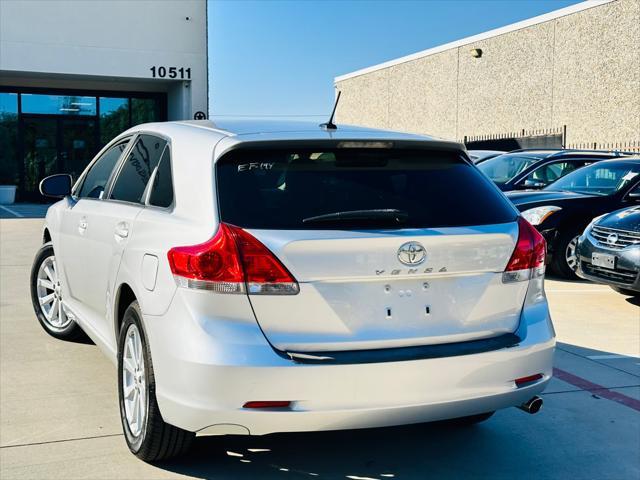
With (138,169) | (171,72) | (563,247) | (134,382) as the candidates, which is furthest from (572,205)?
(171,72)

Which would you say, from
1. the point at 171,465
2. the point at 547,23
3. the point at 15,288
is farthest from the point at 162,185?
the point at 547,23

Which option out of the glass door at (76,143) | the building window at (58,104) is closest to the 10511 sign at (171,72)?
the building window at (58,104)

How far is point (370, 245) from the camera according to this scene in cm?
323

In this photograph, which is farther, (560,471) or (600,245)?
(600,245)

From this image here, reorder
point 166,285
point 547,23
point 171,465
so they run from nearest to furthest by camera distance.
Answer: point 166,285 < point 171,465 < point 547,23

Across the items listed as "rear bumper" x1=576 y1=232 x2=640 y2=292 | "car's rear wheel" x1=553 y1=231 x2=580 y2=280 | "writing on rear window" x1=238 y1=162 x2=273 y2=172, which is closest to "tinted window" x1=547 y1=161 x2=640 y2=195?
"car's rear wheel" x1=553 y1=231 x2=580 y2=280

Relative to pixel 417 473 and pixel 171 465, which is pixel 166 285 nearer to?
pixel 171 465

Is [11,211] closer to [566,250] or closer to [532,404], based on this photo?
[566,250]

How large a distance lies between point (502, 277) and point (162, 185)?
170cm

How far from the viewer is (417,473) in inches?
148

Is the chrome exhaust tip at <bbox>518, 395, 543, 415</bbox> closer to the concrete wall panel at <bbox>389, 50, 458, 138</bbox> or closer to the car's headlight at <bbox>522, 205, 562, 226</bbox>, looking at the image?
the car's headlight at <bbox>522, 205, 562, 226</bbox>

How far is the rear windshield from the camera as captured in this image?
328 cm

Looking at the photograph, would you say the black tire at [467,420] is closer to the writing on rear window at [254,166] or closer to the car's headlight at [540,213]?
the writing on rear window at [254,166]

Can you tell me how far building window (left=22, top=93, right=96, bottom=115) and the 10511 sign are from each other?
9.77 feet
